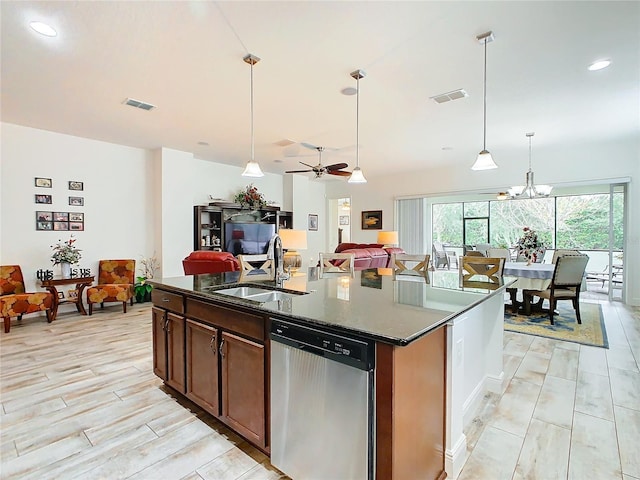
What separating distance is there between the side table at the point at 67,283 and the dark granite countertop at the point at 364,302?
3288 mm

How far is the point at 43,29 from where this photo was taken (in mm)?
2512

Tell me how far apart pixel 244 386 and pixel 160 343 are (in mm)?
1121

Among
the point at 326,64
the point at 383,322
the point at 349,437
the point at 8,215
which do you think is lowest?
the point at 349,437

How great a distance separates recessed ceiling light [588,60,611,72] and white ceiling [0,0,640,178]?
3.9 inches

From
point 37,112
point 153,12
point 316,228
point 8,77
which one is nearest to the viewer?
point 153,12

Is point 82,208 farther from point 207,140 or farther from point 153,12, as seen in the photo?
point 153,12

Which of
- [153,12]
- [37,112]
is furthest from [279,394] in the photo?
[37,112]

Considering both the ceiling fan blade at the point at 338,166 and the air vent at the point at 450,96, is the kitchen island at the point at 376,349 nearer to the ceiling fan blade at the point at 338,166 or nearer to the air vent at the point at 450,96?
the air vent at the point at 450,96

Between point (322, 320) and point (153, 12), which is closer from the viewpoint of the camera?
point (322, 320)

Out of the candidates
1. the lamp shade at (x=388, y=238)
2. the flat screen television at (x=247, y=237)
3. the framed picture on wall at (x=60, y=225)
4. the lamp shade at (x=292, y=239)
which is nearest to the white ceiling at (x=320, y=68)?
the framed picture on wall at (x=60, y=225)

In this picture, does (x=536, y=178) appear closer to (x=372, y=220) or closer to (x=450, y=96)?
(x=372, y=220)

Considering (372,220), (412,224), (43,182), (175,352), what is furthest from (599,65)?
(43,182)

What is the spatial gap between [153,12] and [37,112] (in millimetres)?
3116

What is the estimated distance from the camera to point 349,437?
1.35m
